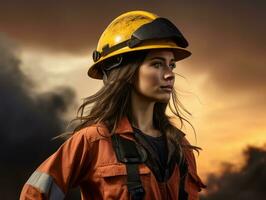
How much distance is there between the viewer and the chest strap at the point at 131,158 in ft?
13.9

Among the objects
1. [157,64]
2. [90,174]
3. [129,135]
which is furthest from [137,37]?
[90,174]

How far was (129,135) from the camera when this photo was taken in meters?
4.50

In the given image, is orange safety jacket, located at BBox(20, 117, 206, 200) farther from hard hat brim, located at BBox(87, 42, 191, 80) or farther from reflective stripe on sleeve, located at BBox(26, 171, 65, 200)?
hard hat brim, located at BBox(87, 42, 191, 80)

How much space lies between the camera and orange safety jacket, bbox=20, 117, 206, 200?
429 cm

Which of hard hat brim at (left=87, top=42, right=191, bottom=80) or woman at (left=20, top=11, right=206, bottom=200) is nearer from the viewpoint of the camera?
woman at (left=20, top=11, right=206, bottom=200)

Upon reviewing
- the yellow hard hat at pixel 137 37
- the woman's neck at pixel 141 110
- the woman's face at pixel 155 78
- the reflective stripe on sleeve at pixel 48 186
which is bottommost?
the reflective stripe on sleeve at pixel 48 186

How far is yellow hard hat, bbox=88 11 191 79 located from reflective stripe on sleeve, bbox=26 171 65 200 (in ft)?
4.09

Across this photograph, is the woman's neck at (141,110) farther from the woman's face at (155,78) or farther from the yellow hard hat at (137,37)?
the yellow hard hat at (137,37)

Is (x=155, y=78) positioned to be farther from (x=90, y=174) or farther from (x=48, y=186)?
(x=48, y=186)

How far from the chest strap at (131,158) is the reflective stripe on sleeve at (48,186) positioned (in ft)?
1.82

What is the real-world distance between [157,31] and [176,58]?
0.59 m

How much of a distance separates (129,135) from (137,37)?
852mm

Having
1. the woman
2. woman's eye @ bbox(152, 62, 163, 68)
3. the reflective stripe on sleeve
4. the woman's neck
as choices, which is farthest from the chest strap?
woman's eye @ bbox(152, 62, 163, 68)

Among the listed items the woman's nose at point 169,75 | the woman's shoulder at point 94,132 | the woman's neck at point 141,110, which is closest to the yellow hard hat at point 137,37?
the woman's nose at point 169,75
